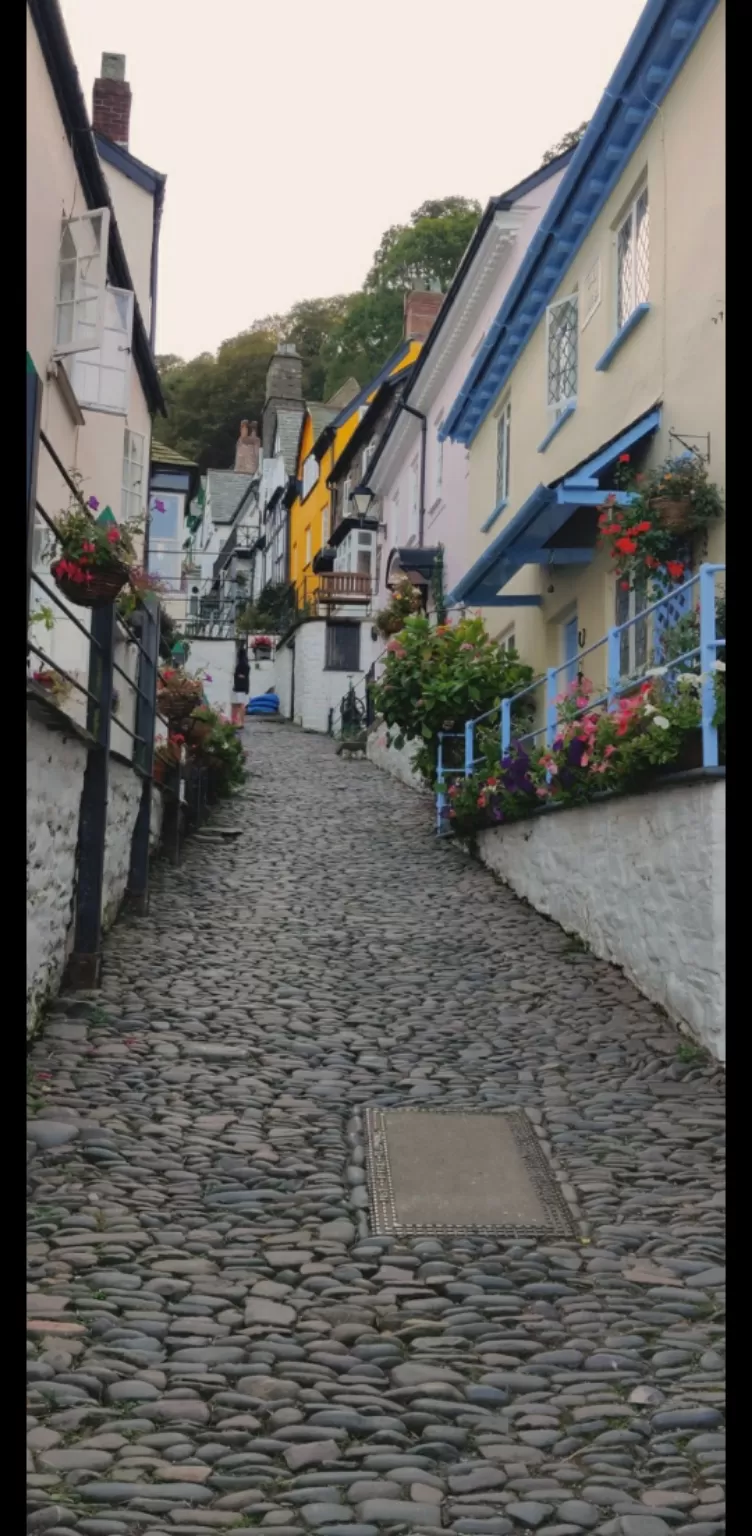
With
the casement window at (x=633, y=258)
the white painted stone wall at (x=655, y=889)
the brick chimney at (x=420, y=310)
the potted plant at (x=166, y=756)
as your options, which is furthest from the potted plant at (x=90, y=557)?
the brick chimney at (x=420, y=310)

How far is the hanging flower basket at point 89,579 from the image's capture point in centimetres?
873

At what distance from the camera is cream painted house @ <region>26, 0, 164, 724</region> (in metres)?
11.6

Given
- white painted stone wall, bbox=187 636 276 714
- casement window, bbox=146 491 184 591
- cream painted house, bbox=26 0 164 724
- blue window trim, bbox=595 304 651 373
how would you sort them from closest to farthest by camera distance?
1. cream painted house, bbox=26 0 164 724
2. blue window trim, bbox=595 304 651 373
3. casement window, bbox=146 491 184 591
4. white painted stone wall, bbox=187 636 276 714

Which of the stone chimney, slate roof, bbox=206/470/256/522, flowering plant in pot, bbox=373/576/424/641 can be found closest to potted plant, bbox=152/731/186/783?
flowering plant in pot, bbox=373/576/424/641

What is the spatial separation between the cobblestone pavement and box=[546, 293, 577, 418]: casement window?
7.25m

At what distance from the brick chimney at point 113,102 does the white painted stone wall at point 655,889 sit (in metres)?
14.9

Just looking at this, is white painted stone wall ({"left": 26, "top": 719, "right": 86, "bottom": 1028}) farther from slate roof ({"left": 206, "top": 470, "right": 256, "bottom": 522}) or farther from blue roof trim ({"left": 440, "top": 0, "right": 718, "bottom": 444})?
slate roof ({"left": 206, "top": 470, "right": 256, "bottom": 522})

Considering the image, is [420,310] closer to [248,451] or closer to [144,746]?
[144,746]

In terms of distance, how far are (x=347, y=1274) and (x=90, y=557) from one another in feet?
16.0
